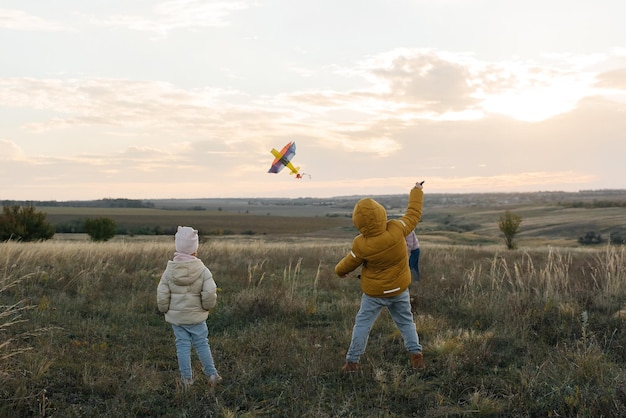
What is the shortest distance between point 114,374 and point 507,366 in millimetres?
4063

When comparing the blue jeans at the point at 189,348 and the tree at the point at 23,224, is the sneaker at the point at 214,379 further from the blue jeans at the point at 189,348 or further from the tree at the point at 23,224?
the tree at the point at 23,224

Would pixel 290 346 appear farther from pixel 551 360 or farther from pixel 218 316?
pixel 551 360

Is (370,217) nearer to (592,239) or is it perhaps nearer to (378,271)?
(378,271)

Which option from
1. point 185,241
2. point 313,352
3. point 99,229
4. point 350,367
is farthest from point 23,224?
point 350,367

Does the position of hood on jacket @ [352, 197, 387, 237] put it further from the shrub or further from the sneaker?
the shrub

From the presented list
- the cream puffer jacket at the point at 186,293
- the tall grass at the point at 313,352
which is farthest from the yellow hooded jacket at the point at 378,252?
the cream puffer jacket at the point at 186,293

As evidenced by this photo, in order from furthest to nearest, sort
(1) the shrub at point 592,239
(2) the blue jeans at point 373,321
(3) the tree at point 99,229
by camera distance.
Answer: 1. (1) the shrub at point 592,239
2. (3) the tree at point 99,229
3. (2) the blue jeans at point 373,321

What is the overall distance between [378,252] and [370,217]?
372mm

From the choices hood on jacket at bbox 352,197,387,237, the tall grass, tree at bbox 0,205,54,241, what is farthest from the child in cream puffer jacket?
tree at bbox 0,205,54,241

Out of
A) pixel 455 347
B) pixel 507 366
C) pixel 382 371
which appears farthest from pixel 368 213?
pixel 507 366

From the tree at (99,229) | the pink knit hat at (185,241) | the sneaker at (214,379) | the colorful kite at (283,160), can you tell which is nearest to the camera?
the sneaker at (214,379)

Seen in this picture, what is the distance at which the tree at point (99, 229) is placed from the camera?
127 ft

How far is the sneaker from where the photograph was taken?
4.66 metres

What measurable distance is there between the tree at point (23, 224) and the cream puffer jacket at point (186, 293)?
27.0m
